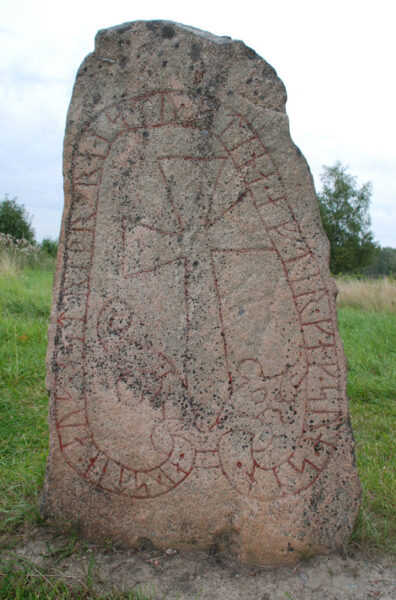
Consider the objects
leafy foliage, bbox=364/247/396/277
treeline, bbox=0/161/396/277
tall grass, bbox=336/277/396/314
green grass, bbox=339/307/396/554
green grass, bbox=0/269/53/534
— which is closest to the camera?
green grass, bbox=339/307/396/554

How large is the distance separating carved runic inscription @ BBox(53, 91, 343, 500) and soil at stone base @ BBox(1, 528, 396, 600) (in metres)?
0.25

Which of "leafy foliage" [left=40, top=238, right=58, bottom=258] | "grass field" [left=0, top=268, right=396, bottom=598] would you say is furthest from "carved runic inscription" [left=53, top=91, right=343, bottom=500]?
"leafy foliage" [left=40, top=238, right=58, bottom=258]

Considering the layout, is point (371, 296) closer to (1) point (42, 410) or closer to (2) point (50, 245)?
(1) point (42, 410)

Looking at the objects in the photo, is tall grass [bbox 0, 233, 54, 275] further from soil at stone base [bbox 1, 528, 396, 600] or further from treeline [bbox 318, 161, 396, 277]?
treeline [bbox 318, 161, 396, 277]

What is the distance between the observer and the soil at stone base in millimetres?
1767

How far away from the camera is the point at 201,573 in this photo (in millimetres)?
1866

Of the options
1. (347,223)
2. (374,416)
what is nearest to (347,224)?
(347,223)

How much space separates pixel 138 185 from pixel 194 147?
10.4 inches

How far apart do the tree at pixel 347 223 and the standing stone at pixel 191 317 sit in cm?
2239

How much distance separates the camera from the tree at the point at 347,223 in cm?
2384

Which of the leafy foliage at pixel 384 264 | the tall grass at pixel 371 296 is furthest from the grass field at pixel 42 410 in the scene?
the leafy foliage at pixel 384 264

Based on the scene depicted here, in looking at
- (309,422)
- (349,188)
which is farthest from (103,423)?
(349,188)

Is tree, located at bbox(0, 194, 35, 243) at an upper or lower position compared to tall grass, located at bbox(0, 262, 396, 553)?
upper

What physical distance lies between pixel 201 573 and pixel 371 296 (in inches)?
243
